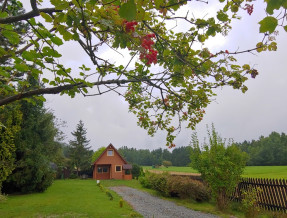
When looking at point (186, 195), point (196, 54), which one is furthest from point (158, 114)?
point (186, 195)

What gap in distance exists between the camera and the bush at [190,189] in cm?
1364

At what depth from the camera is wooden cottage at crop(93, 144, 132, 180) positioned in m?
38.4

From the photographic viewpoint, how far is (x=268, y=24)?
1279mm

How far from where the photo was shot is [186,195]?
1424 centimetres

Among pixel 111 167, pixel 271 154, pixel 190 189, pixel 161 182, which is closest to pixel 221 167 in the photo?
pixel 190 189

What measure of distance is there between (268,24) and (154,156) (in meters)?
105

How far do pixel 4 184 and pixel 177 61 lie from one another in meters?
17.5

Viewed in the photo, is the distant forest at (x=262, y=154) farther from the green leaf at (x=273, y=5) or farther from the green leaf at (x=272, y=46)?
the green leaf at (x=273, y=5)

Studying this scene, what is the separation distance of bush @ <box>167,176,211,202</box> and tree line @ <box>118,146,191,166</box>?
7953 cm

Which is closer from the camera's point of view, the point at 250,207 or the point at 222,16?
the point at 222,16

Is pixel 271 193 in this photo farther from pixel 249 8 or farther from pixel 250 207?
pixel 249 8

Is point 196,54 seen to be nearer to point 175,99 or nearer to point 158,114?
point 175,99

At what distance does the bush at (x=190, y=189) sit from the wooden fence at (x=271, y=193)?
2.81 metres

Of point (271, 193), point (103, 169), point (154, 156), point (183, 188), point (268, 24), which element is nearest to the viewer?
point (268, 24)
